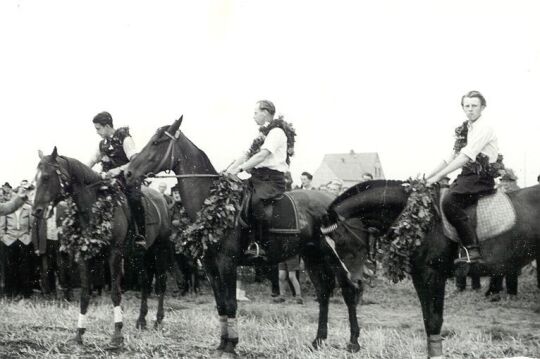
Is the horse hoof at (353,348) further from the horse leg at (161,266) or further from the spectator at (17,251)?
the spectator at (17,251)

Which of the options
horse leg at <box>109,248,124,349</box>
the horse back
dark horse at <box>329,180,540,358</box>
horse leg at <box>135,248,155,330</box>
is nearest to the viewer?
dark horse at <box>329,180,540,358</box>

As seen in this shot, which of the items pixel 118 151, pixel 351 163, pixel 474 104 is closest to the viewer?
pixel 474 104

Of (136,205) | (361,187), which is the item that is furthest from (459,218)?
(136,205)

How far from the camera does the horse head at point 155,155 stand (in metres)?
8.06

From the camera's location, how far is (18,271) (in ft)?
46.0

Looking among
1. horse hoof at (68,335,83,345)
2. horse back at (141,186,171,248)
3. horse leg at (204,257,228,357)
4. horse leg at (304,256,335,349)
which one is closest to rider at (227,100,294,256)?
horse leg at (204,257,228,357)

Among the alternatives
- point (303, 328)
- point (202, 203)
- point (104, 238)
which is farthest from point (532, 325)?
point (104, 238)

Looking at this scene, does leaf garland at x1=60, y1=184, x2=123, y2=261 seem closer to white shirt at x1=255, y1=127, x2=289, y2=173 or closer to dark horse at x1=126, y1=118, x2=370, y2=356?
dark horse at x1=126, y1=118, x2=370, y2=356

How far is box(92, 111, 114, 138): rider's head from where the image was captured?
397 inches

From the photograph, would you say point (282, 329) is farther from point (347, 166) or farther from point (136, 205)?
point (347, 166)

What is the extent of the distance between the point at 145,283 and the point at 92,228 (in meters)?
2.27

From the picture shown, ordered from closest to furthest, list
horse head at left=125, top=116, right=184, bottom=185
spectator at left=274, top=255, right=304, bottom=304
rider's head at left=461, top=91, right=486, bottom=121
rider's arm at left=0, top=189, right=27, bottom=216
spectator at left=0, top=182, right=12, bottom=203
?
1. rider's head at left=461, top=91, right=486, bottom=121
2. rider's arm at left=0, top=189, right=27, bottom=216
3. horse head at left=125, top=116, right=184, bottom=185
4. spectator at left=274, top=255, right=304, bottom=304
5. spectator at left=0, top=182, right=12, bottom=203

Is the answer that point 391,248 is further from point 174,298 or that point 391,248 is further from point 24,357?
point 174,298

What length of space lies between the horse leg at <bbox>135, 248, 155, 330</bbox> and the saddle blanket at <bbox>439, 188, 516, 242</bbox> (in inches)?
213
